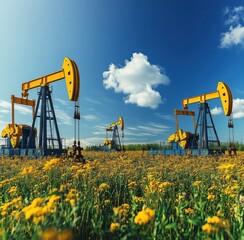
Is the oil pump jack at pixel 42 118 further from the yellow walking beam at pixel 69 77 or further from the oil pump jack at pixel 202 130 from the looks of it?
the oil pump jack at pixel 202 130

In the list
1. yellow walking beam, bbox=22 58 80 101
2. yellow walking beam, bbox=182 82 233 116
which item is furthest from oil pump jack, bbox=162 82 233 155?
yellow walking beam, bbox=22 58 80 101

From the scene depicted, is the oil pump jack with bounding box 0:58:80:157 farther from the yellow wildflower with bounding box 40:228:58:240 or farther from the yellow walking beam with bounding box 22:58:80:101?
the yellow wildflower with bounding box 40:228:58:240

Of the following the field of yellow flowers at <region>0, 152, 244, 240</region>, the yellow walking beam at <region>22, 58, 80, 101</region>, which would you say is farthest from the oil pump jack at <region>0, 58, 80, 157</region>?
the field of yellow flowers at <region>0, 152, 244, 240</region>

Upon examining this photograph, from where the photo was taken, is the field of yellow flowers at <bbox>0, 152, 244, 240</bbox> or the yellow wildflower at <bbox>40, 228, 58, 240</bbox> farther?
the field of yellow flowers at <bbox>0, 152, 244, 240</bbox>

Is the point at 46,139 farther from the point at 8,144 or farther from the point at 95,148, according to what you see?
the point at 95,148

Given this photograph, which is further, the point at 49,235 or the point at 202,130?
the point at 202,130

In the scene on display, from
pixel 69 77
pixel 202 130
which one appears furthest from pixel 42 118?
pixel 202 130

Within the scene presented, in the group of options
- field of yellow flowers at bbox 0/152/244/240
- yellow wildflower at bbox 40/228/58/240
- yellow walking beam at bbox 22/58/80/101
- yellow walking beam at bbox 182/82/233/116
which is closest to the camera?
yellow wildflower at bbox 40/228/58/240

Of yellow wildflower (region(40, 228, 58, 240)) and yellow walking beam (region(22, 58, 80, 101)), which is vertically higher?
yellow walking beam (region(22, 58, 80, 101))

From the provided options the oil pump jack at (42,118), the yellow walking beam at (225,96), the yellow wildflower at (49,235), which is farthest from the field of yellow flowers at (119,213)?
the yellow walking beam at (225,96)

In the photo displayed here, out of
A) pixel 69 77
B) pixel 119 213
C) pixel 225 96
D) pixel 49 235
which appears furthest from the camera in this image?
pixel 225 96

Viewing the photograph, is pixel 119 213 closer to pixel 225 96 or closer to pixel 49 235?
pixel 49 235

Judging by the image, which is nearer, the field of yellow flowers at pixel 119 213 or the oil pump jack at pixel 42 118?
the field of yellow flowers at pixel 119 213

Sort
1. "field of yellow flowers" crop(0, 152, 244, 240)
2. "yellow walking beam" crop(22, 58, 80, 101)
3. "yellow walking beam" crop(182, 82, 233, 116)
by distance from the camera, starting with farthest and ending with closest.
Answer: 1. "yellow walking beam" crop(182, 82, 233, 116)
2. "yellow walking beam" crop(22, 58, 80, 101)
3. "field of yellow flowers" crop(0, 152, 244, 240)
